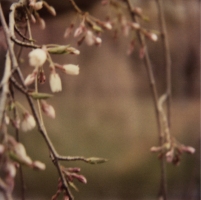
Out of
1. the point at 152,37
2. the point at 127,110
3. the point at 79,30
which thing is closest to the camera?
the point at 79,30

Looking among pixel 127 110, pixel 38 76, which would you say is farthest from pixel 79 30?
pixel 127 110

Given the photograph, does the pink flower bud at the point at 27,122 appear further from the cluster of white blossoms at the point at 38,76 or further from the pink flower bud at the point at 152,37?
the pink flower bud at the point at 152,37

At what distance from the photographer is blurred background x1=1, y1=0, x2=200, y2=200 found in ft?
3.25

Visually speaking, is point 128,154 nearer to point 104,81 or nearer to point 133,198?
point 133,198

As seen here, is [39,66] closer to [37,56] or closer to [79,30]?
[37,56]

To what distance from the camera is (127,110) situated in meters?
1.10

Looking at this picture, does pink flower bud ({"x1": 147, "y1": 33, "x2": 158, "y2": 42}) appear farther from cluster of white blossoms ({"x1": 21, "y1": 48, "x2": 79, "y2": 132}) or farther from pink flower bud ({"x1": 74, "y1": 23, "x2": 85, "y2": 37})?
cluster of white blossoms ({"x1": 21, "y1": 48, "x2": 79, "y2": 132})

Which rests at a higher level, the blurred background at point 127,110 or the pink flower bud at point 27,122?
the pink flower bud at point 27,122

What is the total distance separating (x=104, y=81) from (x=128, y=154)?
0.26 m

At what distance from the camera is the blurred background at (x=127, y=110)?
0.99 metres

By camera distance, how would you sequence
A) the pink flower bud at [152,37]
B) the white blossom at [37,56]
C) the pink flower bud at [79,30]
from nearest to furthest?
the white blossom at [37,56] < the pink flower bud at [79,30] < the pink flower bud at [152,37]

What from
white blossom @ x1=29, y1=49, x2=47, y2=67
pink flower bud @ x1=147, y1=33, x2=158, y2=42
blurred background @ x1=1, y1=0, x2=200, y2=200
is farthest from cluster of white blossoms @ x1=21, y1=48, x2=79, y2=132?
blurred background @ x1=1, y1=0, x2=200, y2=200

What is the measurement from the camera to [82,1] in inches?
34.3

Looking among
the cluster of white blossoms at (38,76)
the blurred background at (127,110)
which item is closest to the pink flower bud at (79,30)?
the cluster of white blossoms at (38,76)
